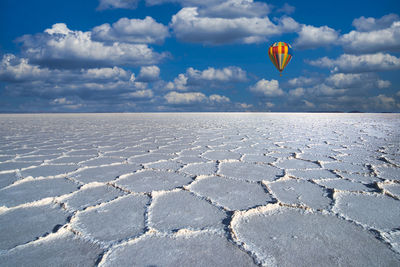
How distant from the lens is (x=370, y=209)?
4.16 ft

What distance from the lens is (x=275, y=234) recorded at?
3.36ft

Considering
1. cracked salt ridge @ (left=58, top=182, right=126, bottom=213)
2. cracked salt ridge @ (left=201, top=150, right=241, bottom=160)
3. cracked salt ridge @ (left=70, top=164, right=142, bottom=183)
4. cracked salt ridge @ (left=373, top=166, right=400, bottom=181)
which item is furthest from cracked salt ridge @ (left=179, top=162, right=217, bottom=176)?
cracked salt ridge @ (left=373, top=166, right=400, bottom=181)

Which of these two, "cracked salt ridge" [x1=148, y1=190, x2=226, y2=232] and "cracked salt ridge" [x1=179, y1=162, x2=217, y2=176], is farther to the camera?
"cracked salt ridge" [x1=179, y1=162, x2=217, y2=176]

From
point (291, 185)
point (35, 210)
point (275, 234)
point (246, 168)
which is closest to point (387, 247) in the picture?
point (275, 234)

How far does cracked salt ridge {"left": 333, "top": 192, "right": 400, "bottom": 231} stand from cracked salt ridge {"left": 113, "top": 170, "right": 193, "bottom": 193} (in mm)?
901

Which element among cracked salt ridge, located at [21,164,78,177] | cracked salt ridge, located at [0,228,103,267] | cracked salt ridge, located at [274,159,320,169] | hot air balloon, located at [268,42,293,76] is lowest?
cracked salt ridge, located at [0,228,103,267]

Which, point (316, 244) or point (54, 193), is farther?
point (54, 193)

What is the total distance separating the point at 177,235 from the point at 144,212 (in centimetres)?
29

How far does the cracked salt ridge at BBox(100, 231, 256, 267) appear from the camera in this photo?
33.8 inches

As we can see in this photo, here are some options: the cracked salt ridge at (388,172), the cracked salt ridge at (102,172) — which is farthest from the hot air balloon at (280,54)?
the cracked salt ridge at (102,172)

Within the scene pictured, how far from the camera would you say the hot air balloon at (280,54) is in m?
16.8

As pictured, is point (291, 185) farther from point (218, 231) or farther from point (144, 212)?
point (144, 212)

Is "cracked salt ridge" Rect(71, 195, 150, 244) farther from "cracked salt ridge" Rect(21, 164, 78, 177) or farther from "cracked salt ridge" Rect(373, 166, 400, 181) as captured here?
"cracked salt ridge" Rect(373, 166, 400, 181)

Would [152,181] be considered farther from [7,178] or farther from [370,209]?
[370,209]
